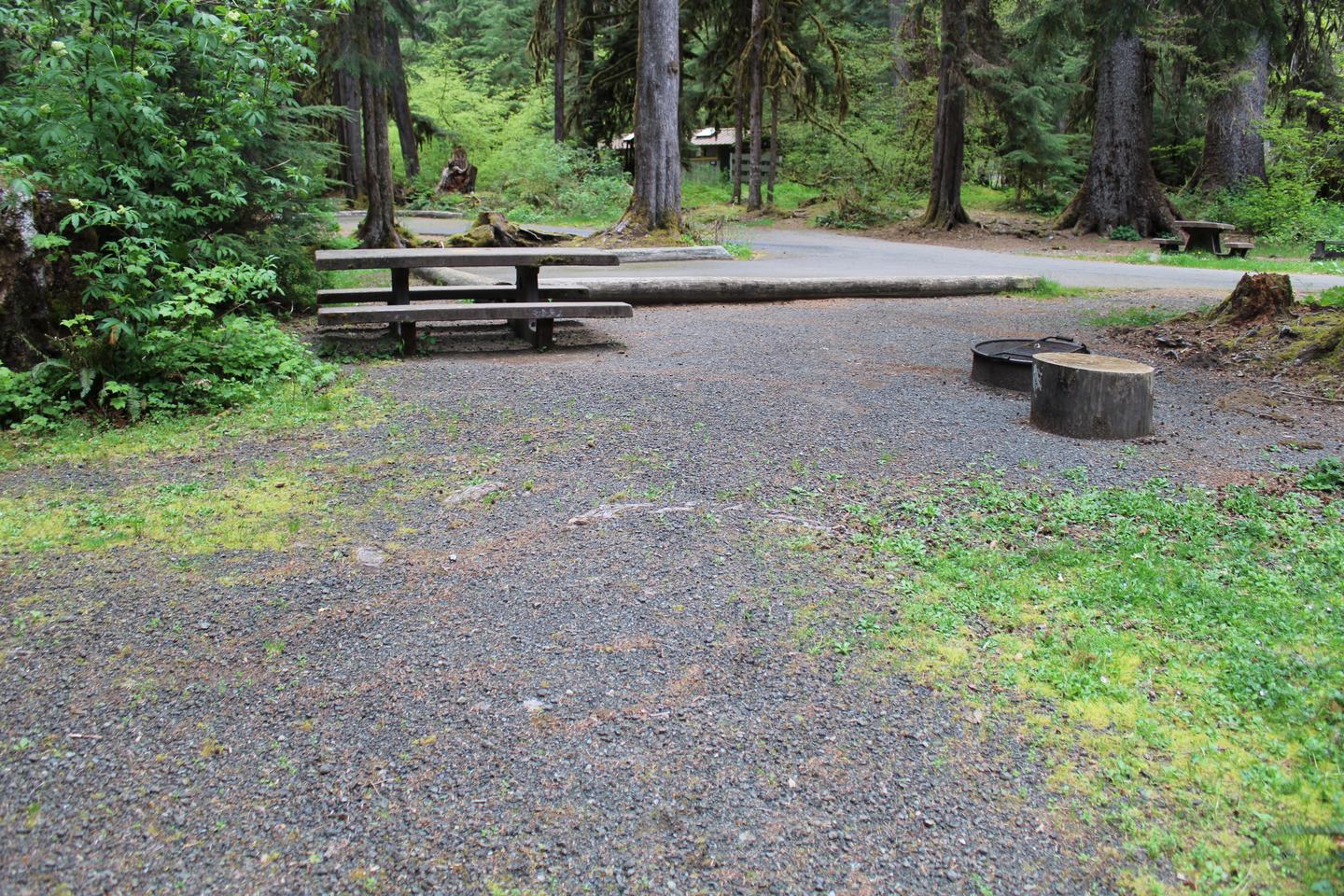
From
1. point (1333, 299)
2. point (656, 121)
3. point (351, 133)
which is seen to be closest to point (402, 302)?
point (1333, 299)

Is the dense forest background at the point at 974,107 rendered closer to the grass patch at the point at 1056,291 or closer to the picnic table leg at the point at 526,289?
the grass patch at the point at 1056,291

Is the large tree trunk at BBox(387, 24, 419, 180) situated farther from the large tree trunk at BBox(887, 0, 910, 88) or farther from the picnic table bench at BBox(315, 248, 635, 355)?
the picnic table bench at BBox(315, 248, 635, 355)

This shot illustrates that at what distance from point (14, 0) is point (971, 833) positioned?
8.23 meters

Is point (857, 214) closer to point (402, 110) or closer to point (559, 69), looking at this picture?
point (559, 69)

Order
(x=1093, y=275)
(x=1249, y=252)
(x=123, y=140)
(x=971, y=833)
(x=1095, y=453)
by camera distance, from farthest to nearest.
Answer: (x=1249, y=252)
(x=1093, y=275)
(x=123, y=140)
(x=1095, y=453)
(x=971, y=833)

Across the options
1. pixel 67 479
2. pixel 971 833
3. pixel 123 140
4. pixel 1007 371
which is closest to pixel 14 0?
pixel 123 140

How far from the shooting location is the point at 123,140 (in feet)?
22.0

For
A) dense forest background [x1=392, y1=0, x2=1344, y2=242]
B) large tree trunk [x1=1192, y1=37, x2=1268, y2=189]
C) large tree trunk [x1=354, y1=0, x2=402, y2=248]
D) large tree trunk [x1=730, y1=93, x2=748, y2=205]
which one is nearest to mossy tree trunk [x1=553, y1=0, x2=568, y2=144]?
dense forest background [x1=392, y1=0, x2=1344, y2=242]

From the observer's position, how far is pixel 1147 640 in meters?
3.30

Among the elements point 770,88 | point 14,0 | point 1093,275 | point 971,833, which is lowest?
point 971,833

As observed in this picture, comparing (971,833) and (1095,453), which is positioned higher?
(1095,453)

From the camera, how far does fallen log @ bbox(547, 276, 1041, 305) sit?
11.0m

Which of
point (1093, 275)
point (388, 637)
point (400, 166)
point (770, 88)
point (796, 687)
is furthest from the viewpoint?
point (400, 166)

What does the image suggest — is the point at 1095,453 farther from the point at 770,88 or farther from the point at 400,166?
the point at 400,166
